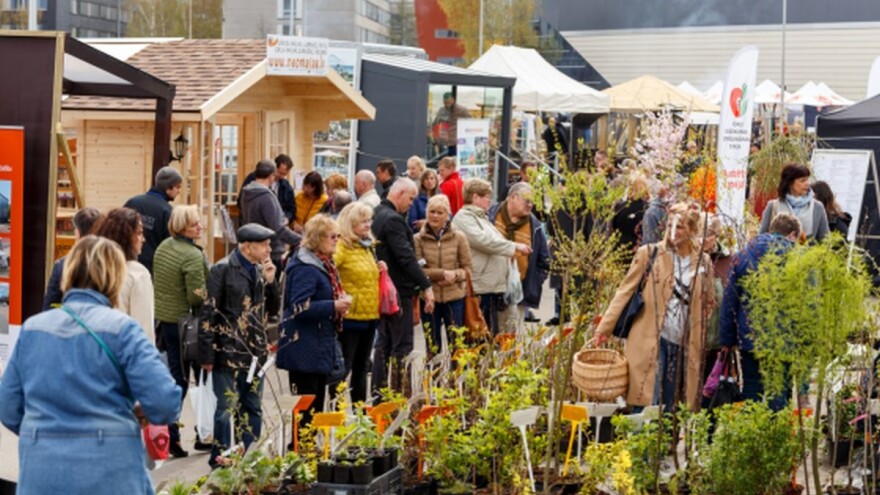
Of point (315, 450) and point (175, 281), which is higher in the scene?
point (175, 281)

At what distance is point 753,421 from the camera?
691 centimetres

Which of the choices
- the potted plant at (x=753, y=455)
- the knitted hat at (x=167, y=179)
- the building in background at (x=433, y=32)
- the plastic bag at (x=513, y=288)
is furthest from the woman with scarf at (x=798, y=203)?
the building in background at (x=433, y=32)

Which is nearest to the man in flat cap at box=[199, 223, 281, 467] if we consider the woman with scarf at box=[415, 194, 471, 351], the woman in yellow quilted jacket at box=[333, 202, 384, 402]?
the woman in yellow quilted jacket at box=[333, 202, 384, 402]

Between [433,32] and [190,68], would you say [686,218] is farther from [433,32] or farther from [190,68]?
[433,32]

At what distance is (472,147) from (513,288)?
10.4 metres

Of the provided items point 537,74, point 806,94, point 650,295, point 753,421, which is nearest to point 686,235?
point 650,295

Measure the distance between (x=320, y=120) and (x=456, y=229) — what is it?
8.34 metres

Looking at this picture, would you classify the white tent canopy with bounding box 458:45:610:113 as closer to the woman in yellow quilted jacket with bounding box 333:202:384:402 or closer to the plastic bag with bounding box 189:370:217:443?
the woman in yellow quilted jacket with bounding box 333:202:384:402

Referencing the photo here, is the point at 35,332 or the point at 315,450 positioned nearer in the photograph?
→ the point at 35,332

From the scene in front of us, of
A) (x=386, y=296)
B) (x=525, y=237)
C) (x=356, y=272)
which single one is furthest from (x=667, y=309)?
(x=525, y=237)

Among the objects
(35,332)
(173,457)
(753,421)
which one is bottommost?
(173,457)

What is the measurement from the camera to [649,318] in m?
8.55

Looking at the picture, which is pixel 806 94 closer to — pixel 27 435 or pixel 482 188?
pixel 482 188

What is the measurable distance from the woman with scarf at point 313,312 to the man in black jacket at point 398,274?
1482 millimetres
